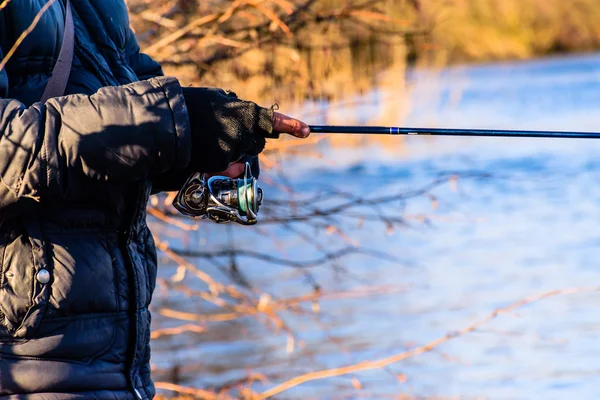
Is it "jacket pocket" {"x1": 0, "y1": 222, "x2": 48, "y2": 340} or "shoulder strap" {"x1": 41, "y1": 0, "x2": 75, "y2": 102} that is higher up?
"shoulder strap" {"x1": 41, "y1": 0, "x2": 75, "y2": 102}

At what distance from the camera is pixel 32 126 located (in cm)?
181

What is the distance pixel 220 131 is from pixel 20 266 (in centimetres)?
41

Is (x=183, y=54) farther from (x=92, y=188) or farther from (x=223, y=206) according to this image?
(x=92, y=188)

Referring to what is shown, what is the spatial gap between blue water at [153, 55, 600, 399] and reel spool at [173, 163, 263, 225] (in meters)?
1.92

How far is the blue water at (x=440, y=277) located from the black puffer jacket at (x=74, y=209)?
2.23 meters

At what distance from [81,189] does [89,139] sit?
0.11 metres

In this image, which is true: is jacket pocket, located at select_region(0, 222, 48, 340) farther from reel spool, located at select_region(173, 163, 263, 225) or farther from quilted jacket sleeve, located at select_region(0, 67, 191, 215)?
reel spool, located at select_region(173, 163, 263, 225)

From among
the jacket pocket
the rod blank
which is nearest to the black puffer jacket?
the jacket pocket

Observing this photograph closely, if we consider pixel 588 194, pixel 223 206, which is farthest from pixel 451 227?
pixel 223 206

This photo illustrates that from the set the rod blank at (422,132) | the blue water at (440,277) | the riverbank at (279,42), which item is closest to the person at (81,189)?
the rod blank at (422,132)

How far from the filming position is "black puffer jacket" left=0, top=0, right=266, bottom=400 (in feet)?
6.00

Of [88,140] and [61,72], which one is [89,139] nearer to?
[88,140]

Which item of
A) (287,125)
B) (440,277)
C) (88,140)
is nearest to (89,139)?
(88,140)

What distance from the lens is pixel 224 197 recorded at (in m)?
2.25
